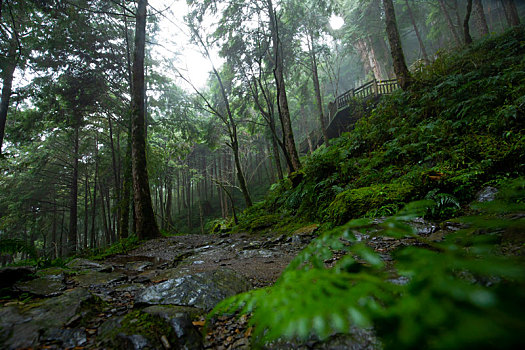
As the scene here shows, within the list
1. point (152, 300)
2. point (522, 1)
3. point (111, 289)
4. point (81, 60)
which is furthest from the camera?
point (522, 1)

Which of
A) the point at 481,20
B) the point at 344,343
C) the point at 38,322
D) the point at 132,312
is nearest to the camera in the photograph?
the point at 344,343

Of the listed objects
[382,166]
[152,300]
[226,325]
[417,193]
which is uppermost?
[382,166]

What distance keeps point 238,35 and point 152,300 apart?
11081 mm

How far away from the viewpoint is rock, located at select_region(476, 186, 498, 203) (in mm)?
2630

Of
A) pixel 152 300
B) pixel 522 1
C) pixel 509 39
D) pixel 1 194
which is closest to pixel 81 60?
pixel 152 300

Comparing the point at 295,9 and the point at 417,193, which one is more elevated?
the point at 295,9

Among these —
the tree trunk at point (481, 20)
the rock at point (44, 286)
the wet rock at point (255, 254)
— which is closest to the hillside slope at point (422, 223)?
the wet rock at point (255, 254)

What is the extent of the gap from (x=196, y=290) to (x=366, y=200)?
2.91 meters

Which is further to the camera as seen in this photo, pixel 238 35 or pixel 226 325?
pixel 238 35

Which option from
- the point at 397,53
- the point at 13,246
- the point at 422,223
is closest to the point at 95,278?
the point at 13,246

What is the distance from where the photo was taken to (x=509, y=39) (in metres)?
6.90

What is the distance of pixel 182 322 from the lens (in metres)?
1.36

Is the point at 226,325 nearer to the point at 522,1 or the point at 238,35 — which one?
the point at 238,35

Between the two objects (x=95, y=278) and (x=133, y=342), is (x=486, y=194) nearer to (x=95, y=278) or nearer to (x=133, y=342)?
(x=133, y=342)
